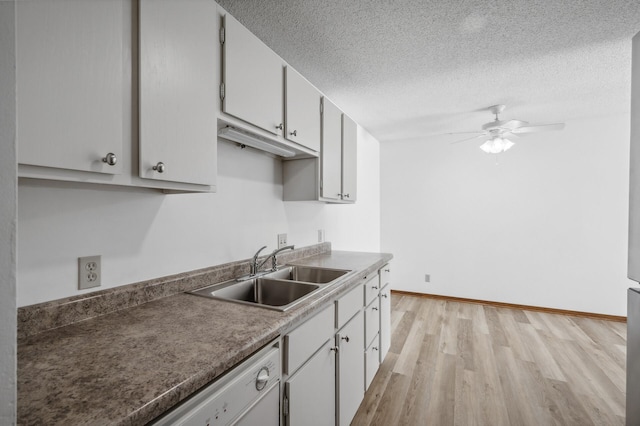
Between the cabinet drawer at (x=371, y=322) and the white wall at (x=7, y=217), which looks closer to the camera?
the white wall at (x=7, y=217)

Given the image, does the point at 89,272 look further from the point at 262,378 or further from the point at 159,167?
the point at 262,378

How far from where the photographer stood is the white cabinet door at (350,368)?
164 centimetres

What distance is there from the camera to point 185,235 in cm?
151

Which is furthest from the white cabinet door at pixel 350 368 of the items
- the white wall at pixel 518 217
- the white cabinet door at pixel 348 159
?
the white wall at pixel 518 217

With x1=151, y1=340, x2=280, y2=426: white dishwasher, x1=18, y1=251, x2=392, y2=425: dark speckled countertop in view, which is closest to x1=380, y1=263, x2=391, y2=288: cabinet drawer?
x1=18, y1=251, x2=392, y2=425: dark speckled countertop

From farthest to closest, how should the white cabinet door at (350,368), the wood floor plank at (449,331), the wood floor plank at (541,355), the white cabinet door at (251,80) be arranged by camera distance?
the wood floor plank at (449,331), the wood floor plank at (541,355), the white cabinet door at (350,368), the white cabinet door at (251,80)

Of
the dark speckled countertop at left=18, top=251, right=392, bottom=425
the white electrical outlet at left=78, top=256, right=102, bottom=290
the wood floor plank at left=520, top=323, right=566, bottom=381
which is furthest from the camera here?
the wood floor plank at left=520, top=323, right=566, bottom=381

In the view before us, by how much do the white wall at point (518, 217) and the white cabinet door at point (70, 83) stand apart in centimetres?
430

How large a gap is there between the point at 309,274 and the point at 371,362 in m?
0.85

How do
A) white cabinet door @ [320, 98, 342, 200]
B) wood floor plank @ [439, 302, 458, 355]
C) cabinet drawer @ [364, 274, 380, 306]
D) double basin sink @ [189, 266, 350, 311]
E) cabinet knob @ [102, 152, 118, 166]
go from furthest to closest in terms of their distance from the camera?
wood floor plank @ [439, 302, 458, 355], white cabinet door @ [320, 98, 342, 200], cabinet drawer @ [364, 274, 380, 306], double basin sink @ [189, 266, 350, 311], cabinet knob @ [102, 152, 118, 166]

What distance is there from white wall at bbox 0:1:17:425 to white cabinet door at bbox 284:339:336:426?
0.87 meters

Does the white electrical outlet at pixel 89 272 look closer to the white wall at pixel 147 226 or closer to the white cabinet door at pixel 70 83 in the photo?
the white wall at pixel 147 226

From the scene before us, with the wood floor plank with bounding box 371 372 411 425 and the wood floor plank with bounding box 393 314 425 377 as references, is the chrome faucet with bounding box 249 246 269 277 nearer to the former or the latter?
the wood floor plank with bounding box 371 372 411 425

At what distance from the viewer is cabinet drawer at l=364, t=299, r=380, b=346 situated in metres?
2.08
